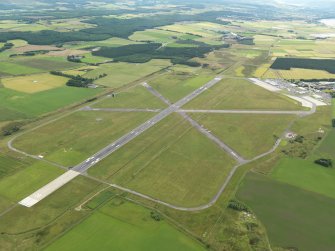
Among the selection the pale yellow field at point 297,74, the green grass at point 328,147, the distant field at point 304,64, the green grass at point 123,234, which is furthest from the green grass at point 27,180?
the distant field at point 304,64

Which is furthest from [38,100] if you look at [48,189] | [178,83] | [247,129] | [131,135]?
[247,129]

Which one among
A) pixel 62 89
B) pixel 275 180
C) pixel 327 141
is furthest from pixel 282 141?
pixel 62 89

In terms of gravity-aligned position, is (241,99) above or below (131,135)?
above

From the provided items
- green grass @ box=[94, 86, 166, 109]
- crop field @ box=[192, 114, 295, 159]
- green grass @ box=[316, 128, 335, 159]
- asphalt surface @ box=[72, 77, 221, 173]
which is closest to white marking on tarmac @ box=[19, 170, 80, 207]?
asphalt surface @ box=[72, 77, 221, 173]

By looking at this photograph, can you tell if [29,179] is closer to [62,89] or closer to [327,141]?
[62,89]

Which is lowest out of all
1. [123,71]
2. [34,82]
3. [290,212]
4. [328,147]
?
[34,82]

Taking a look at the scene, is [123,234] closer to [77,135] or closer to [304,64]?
[77,135]
